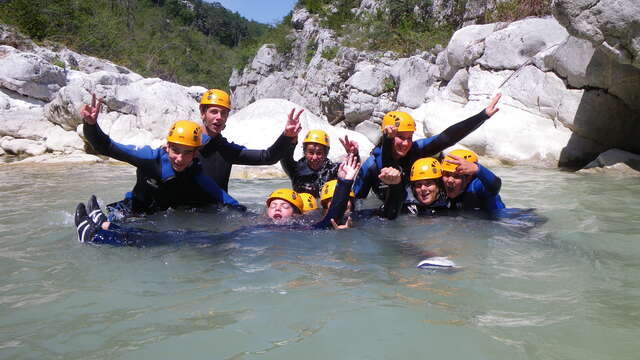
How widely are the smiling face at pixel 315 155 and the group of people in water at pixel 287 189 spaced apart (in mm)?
18

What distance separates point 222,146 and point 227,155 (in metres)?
0.12

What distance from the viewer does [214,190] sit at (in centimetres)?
546

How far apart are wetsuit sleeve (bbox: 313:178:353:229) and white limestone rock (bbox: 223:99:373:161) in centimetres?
577

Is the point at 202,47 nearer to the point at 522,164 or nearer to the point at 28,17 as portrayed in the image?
the point at 28,17

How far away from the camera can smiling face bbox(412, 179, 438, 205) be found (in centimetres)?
518

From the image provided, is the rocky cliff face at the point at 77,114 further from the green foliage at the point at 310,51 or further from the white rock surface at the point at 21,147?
the green foliage at the point at 310,51

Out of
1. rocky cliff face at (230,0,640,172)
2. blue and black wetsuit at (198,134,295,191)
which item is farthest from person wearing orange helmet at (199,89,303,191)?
rocky cliff face at (230,0,640,172)

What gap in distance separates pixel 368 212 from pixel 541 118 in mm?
7979

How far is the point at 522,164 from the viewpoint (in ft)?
35.4

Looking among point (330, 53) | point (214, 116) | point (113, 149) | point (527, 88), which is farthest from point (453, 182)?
point (330, 53)

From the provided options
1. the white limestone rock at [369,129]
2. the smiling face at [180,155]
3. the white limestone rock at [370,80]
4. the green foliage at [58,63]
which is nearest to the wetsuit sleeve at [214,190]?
the smiling face at [180,155]

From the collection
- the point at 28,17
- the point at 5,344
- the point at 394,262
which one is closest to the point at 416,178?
the point at 394,262

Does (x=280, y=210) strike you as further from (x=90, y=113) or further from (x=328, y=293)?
(x=328, y=293)

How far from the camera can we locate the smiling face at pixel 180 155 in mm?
4812
